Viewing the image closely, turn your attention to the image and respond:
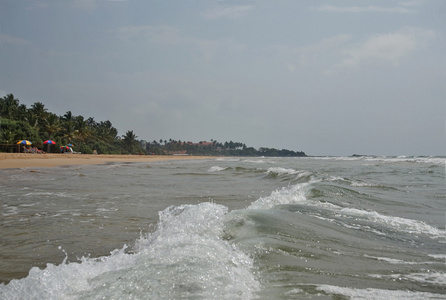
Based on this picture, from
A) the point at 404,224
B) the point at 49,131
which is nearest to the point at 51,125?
the point at 49,131

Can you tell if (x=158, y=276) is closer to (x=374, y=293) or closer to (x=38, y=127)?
(x=374, y=293)

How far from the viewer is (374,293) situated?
2535 mm

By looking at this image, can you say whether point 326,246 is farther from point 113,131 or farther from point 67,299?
point 113,131

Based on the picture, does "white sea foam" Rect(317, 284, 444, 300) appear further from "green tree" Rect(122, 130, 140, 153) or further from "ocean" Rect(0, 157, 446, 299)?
"green tree" Rect(122, 130, 140, 153)

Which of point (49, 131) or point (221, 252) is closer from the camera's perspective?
point (221, 252)

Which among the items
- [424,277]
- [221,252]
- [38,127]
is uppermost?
[38,127]

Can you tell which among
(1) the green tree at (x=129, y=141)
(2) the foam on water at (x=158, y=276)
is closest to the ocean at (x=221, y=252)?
(2) the foam on water at (x=158, y=276)

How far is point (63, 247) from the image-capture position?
386 centimetres

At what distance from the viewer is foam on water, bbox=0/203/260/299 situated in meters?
2.26

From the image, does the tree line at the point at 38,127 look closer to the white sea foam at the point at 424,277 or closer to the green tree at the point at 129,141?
the green tree at the point at 129,141

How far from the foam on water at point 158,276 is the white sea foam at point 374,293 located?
55 cm

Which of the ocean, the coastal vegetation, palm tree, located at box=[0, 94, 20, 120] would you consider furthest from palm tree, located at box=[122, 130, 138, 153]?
the ocean

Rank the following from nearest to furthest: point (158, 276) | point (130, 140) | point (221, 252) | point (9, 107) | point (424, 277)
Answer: point (158, 276) → point (424, 277) → point (221, 252) → point (9, 107) → point (130, 140)

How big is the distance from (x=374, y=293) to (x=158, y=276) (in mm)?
1527
